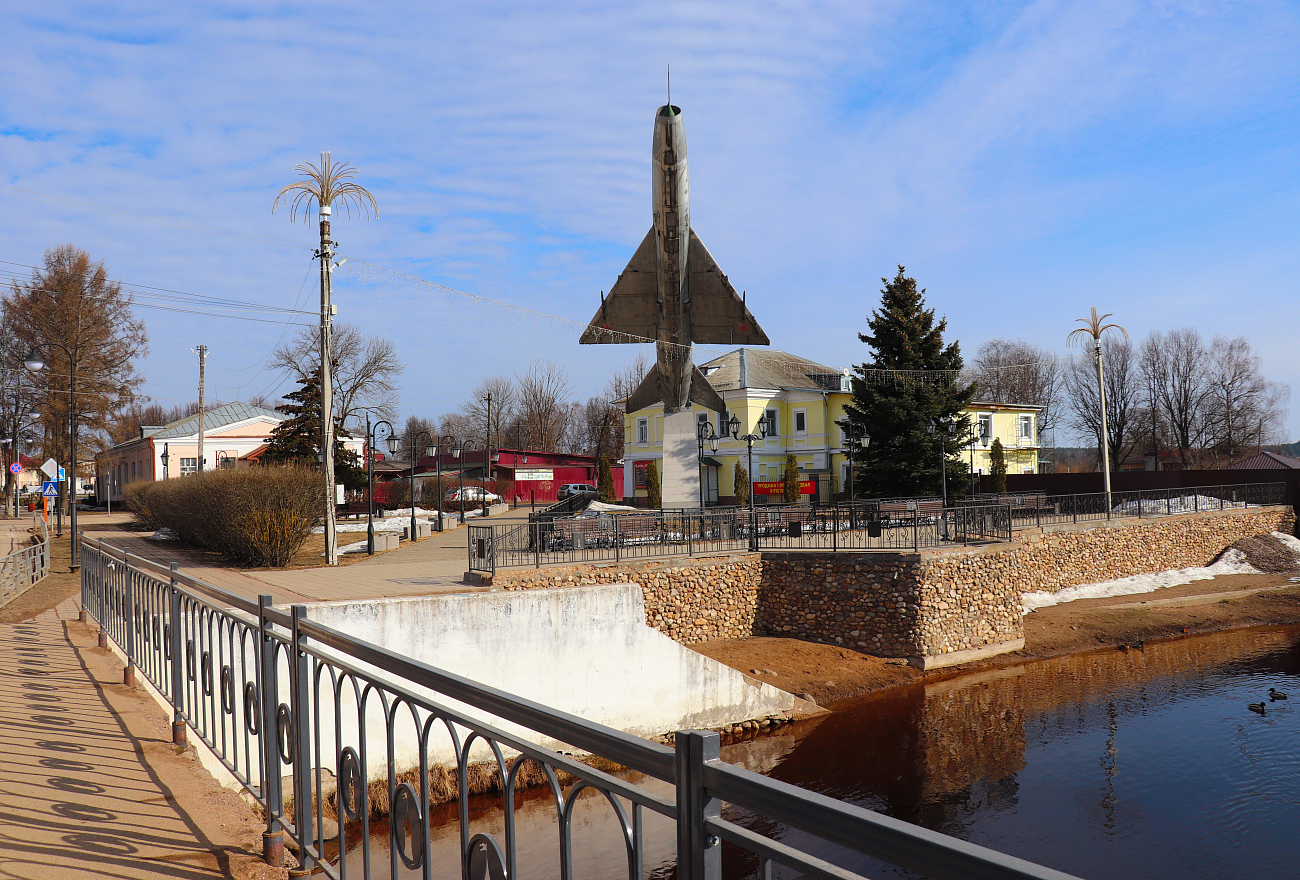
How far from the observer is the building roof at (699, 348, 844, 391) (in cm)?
4869

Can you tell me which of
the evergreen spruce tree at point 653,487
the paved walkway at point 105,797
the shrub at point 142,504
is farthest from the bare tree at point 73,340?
the paved walkway at point 105,797

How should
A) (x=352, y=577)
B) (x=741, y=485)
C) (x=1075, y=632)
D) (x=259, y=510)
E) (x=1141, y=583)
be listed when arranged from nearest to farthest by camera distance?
(x=352, y=577), (x=259, y=510), (x=1075, y=632), (x=1141, y=583), (x=741, y=485)

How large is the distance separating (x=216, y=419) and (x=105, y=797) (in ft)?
199

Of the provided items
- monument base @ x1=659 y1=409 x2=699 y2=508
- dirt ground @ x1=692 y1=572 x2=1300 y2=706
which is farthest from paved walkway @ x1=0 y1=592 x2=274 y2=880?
monument base @ x1=659 y1=409 x2=699 y2=508

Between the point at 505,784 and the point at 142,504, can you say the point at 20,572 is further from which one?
the point at 142,504

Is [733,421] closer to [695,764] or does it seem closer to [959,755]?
[959,755]

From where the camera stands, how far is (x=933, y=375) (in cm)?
3938

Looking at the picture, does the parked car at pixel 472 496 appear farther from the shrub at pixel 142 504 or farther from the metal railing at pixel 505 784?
the metal railing at pixel 505 784

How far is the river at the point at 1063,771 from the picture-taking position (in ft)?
40.2

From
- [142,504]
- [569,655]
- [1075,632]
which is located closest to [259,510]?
[569,655]

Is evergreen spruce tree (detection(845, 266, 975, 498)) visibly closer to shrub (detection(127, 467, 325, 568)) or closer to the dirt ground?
the dirt ground

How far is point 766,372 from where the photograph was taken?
5012cm

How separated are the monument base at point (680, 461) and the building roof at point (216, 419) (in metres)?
34.7

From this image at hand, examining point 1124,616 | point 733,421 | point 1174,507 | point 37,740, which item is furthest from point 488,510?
point 37,740
